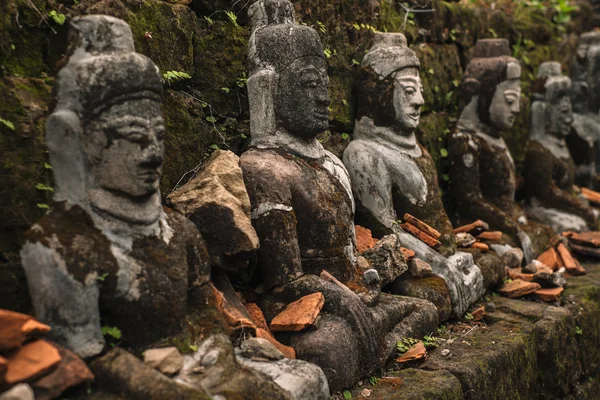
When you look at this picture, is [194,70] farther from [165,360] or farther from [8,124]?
[165,360]

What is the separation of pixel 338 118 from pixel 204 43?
1.43 metres

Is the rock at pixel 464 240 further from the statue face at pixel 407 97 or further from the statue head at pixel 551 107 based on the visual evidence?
the statue head at pixel 551 107

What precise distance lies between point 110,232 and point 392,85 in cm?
302

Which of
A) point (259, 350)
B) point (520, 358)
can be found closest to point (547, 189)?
point (520, 358)

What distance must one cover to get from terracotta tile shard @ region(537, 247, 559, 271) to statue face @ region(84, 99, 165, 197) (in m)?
4.43

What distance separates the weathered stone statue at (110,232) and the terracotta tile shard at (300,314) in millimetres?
550

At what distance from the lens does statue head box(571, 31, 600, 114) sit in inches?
354

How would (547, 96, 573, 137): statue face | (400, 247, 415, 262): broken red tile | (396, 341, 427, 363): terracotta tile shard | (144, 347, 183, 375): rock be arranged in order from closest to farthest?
(144, 347, 183, 375): rock → (396, 341, 427, 363): terracotta tile shard → (400, 247, 415, 262): broken red tile → (547, 96, 573, 137): statue face

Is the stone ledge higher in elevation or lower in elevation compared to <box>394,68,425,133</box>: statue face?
lower

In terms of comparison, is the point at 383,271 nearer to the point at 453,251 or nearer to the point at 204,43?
the point at 453,251

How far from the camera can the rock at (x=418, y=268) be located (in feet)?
16.4

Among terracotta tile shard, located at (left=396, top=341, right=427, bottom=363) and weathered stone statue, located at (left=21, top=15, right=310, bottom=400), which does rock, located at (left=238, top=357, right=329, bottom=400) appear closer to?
weathered stone statue, located at (left=21, top=15, right=310, bottom=400)

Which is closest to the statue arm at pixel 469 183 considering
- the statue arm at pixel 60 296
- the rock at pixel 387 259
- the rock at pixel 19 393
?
the rock at pixel 387 259

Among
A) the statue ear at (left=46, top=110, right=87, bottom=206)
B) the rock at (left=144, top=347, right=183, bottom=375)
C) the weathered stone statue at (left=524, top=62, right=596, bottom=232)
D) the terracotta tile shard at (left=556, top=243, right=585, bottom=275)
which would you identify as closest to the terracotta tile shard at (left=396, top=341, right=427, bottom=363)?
the rock at (left=144, top=347, right=183, bottom=375)
